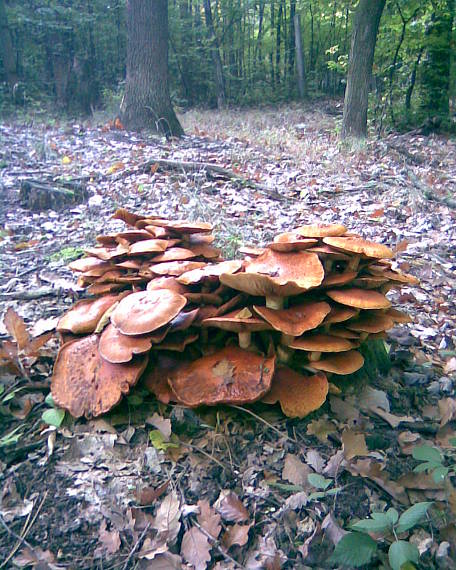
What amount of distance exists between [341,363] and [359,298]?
355 mm

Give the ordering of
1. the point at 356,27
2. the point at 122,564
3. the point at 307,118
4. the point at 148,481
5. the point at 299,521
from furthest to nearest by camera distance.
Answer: the point at 307,118
the point at 356,27
the point at 148,481
the point at 299,521
the point at 122,564

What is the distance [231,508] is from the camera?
1985 mm

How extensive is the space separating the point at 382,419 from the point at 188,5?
24.9 m

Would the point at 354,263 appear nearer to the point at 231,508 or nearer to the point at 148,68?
the point at 231,508

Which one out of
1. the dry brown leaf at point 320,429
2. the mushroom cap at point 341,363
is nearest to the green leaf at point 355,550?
the dry brown leaf at point 320,429

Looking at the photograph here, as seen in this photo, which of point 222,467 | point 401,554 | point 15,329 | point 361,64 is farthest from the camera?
point 361,64

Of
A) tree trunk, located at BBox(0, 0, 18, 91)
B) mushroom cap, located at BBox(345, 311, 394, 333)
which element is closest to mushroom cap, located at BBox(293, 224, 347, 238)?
mushroom cap, located at BBox(345, 311, 394, 333)

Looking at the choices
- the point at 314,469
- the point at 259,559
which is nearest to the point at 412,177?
the point at 314,469

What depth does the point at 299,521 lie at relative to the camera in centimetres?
196

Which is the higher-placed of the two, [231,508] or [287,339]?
[287,339]

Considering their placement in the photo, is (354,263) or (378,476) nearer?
(378,476)

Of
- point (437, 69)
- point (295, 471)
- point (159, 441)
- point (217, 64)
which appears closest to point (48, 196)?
point (159, 441)

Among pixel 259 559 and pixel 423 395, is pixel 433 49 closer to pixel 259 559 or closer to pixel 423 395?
pixel 423 395

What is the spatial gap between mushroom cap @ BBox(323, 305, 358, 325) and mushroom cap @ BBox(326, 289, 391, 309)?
47 mm
